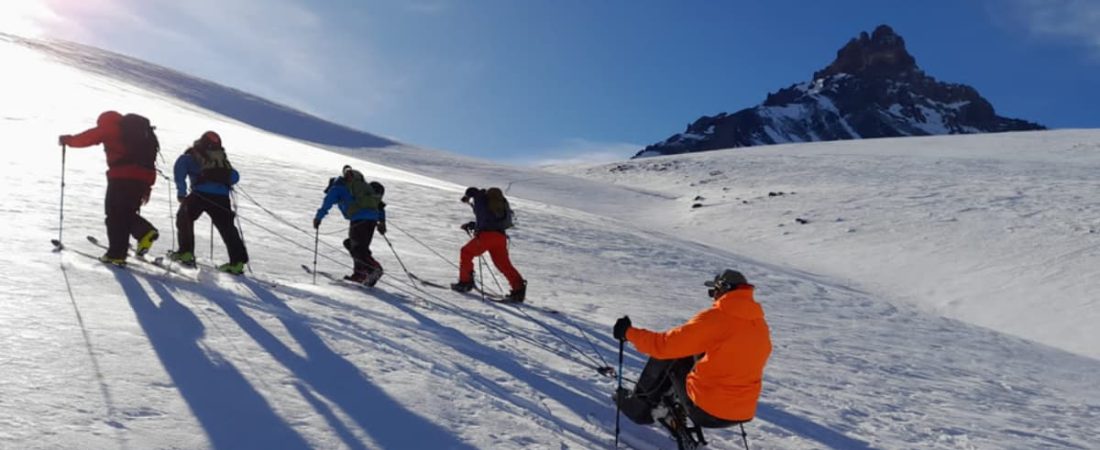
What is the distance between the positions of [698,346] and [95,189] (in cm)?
1085

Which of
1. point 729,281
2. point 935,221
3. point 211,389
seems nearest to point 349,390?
point 211,389

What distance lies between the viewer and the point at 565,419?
5086 mm

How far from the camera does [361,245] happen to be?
891 centimetres

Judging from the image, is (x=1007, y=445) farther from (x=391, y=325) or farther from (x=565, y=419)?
(x=391, y=325)

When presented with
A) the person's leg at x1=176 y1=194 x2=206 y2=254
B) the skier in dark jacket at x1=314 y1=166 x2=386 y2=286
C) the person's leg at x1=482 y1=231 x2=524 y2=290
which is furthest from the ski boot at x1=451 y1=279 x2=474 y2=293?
the person's leg at x1=176 y1=194 x2=206 y2=254

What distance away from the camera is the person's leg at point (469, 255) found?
9281mm

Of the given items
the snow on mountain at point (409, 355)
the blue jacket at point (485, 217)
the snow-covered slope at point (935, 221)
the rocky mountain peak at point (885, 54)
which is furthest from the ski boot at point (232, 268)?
the rocky mountain peak at point (885, 54)

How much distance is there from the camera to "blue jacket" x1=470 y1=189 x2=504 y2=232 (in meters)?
9.25

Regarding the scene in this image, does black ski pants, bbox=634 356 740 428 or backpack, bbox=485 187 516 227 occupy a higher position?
backpack, bbox=485 187 516 227

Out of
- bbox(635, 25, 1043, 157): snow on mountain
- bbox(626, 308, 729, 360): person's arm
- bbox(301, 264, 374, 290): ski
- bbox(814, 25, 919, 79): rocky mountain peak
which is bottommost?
bbox(301, 264, 374, 290): ski

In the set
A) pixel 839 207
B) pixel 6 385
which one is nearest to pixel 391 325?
pixel 6 385

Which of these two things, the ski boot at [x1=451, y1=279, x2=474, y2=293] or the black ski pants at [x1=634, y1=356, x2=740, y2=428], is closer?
the black ski pants at [x1=634, y1=356, x2=740, y2=428]

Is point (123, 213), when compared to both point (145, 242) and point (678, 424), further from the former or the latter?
point (678, 424)

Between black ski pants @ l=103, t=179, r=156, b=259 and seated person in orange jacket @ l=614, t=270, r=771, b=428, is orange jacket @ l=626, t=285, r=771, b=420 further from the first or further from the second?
black ski pants @ l=103, t=179, r=156, b=259
